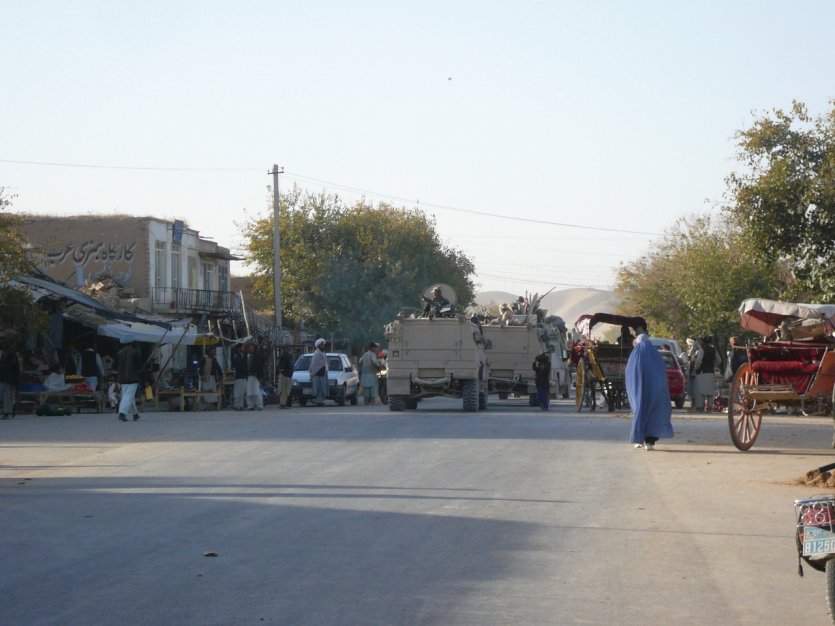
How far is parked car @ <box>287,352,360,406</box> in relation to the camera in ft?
119

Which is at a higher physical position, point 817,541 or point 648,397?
point 648,397

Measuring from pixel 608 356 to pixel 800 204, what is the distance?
6.51 m

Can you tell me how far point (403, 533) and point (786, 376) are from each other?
9036mm

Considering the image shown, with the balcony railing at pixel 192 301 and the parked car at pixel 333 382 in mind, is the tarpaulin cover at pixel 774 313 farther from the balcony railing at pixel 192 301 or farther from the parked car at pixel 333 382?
the balcony railing at pixel 192 301

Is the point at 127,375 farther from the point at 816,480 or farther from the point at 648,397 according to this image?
the point at 816,480

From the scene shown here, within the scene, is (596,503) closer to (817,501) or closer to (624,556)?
(624,556)

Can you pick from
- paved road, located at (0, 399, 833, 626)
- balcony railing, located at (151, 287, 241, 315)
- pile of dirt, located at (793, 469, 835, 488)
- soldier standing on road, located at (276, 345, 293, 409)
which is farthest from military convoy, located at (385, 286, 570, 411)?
balcony railing, located at (151, 287, 241, 315)

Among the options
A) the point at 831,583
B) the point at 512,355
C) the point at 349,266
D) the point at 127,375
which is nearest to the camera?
the point at 831,583

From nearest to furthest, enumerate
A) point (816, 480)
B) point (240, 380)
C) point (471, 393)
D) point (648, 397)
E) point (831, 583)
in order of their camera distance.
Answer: point (831, 583)
point (816, 480)
point (648, 397)
point (471, 393)
point (240, 380)

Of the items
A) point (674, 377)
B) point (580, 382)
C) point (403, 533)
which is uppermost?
point (674, 377)

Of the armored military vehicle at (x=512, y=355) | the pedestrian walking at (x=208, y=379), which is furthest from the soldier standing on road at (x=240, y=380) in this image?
the armored military vehicle at (x=512, y=355)

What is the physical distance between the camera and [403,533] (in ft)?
32.0

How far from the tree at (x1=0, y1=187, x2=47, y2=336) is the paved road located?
36.8 ft

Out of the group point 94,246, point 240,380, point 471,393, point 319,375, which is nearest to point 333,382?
point 319,375
